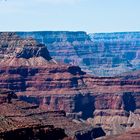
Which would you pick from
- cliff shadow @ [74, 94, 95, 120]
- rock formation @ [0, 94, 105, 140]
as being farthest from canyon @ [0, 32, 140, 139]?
rock formation @ [0, 94, 105, 140]

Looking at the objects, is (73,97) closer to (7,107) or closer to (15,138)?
(7,107)

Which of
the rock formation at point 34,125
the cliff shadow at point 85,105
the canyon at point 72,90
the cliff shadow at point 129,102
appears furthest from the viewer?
the cliff shadow at point 129,102

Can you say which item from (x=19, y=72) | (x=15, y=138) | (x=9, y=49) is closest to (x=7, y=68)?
(x=19, y=72)

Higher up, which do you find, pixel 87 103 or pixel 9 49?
pixel 9 49

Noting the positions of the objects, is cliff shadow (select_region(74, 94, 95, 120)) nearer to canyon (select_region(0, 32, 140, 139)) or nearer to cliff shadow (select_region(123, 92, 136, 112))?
canyon (select_region(0, 32, 140, 139))

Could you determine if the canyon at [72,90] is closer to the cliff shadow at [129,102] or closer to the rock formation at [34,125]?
the cliff shadow at [129,102]

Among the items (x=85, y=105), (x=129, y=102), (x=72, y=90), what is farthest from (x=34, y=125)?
(x=129, y=102)

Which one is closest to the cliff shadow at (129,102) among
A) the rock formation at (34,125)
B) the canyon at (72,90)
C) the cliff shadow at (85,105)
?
the canyon at (72,90)

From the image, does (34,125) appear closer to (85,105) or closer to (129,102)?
(85,105)

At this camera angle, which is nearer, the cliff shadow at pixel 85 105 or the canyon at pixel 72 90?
the canyon at pixel 72 90
